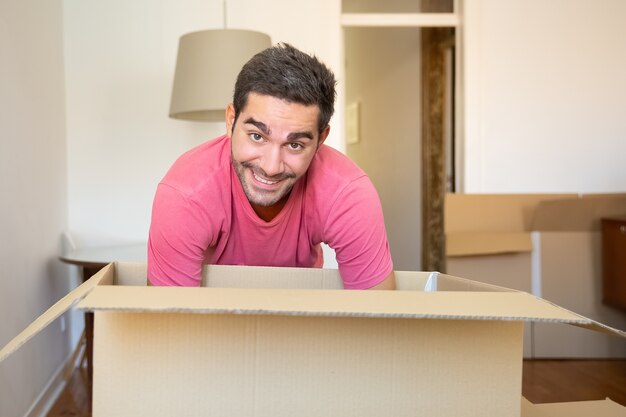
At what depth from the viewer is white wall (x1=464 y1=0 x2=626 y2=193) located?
3.63 meters

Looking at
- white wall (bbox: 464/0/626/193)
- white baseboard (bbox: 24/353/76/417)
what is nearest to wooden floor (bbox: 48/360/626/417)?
white baseboard (bbox: 24/353/76/417)

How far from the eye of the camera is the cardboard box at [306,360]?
2.19ft

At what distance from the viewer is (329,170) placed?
4.14 ft

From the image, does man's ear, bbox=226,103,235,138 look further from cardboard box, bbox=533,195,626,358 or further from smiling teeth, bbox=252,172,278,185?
cardboard box, bbox=533,195,626,358

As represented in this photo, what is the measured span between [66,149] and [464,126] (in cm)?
204

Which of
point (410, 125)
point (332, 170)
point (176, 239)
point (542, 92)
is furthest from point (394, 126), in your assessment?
point (176, 239)

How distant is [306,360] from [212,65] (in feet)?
6.67

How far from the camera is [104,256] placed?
8.50 ft

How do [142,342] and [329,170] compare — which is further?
[329,170]

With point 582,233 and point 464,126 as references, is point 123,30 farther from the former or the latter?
point 582,233

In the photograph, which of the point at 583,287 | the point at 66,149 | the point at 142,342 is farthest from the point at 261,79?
the point at 583,287

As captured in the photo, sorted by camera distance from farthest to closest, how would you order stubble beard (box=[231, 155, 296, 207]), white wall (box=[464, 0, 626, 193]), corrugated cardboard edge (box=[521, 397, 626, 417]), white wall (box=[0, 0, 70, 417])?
white wall (box=[464, 0, 626, 193]) < white wall (box=[0, 0, 70, 417]) < stubble beard (box=[231, 155, 296, 207]) < corrugated cardboard edge (box=[521, 397, 626, 417])

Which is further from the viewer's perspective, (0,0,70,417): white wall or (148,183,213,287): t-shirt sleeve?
(0,0,70,417): white wall

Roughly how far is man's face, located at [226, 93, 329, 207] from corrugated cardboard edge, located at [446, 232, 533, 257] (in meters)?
2.07
